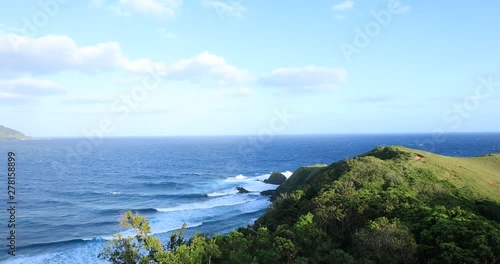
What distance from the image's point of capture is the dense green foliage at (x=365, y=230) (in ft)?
77.1

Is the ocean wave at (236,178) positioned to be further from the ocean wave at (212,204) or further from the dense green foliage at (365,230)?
the dense green foliage at (365,230)

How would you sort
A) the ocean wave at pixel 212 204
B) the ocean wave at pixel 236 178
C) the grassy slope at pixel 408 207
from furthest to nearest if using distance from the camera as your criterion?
the ocean wave at pixel 236 178 → the ocean wave at pixel 212 204 → the grassy slope at pixel 408 207

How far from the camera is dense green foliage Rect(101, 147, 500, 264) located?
23.5 m

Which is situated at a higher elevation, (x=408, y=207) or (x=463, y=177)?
(x=463, y=177)

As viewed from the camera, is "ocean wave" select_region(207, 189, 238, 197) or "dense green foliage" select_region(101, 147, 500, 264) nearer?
"dense green foliage" select_region(101, 147, 500, 264)

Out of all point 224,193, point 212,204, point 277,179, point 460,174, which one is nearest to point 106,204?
point 212,204

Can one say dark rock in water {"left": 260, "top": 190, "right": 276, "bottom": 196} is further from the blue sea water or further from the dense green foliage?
the dense green foliage

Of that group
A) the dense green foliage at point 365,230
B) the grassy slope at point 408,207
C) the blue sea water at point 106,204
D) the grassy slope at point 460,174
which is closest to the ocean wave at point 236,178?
the blue sea water at point 106,204

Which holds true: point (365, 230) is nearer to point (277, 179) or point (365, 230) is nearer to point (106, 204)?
point (106, 204)

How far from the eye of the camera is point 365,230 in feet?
84.1

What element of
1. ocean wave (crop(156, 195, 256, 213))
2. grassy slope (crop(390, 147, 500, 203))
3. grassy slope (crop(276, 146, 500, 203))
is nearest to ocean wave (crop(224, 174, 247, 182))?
ocean wave (crop(156, 195, 256, 213))

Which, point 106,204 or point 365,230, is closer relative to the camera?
point 365,230

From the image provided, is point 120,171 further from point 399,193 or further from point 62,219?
point 399,193

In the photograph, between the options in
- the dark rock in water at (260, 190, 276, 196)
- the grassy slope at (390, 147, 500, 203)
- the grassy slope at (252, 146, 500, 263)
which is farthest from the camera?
the dark rock in water at (260, 190, 276, 196)
